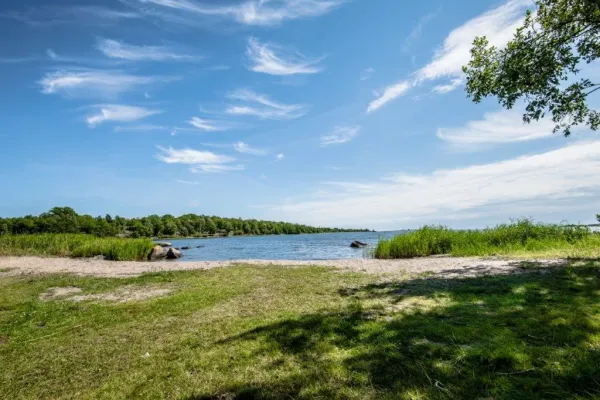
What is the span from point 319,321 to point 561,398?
4.14 metres

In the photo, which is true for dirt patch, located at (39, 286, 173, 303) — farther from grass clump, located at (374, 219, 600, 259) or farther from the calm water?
the calm water

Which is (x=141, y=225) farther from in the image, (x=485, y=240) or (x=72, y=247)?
(x=485, y=240)

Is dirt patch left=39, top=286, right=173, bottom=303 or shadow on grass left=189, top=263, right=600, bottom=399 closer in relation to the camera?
shadow on grass left=189, top=263, right=600, bottom=399

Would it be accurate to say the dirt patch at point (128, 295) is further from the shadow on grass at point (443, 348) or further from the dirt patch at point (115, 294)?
the shadow on grass at point (443, 348)

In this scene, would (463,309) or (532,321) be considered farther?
(463,309)

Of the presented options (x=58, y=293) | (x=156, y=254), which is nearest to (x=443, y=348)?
(x=58, y=293)

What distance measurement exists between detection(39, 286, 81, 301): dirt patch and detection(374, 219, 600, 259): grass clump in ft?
58.0

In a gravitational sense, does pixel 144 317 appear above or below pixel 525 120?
below

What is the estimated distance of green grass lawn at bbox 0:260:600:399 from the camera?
4.13 meters

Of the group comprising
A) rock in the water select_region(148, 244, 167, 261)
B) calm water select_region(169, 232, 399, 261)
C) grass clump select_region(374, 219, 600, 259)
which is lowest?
calm water select_region(169, 232, 399, 261)

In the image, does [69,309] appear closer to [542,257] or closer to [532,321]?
[532,321]

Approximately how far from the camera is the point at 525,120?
1526 cm

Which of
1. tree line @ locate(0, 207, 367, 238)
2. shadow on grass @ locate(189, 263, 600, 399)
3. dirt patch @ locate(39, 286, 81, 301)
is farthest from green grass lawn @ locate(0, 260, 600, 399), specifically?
tree line @ locate(0, 207, 367, 238)

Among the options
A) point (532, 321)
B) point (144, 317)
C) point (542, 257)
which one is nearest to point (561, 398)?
point (532, 321)
